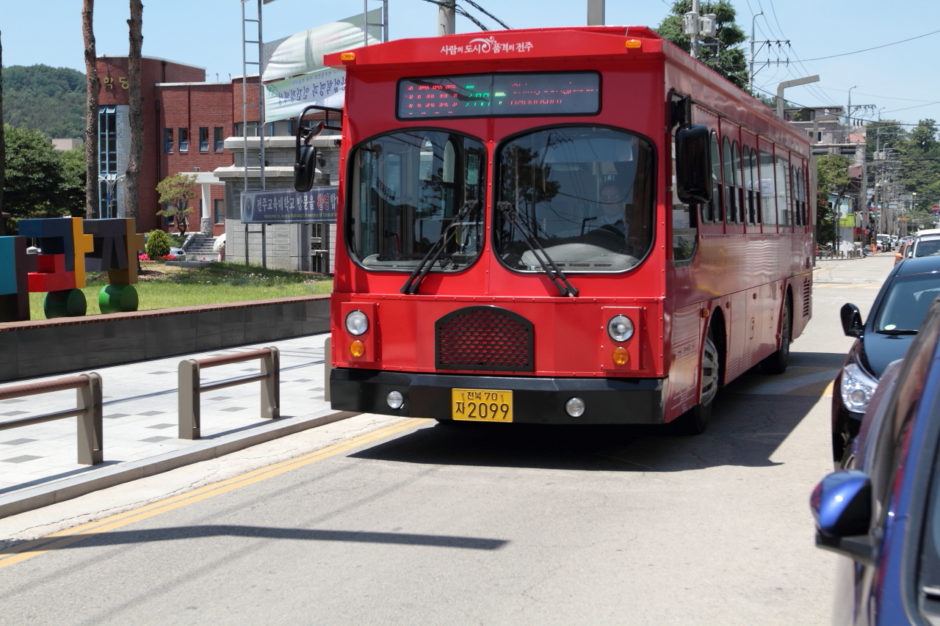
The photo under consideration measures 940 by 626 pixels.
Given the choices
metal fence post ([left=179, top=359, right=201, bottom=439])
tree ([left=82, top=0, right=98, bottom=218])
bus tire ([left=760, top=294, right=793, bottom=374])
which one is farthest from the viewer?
tree ([left=82, top=0, right=98, bottom=218])

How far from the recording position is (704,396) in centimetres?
1056

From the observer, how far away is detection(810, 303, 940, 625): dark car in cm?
275

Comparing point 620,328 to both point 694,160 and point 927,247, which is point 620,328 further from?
point 927,247

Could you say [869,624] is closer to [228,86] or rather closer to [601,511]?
[601,511]

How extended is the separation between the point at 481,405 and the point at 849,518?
602 cm

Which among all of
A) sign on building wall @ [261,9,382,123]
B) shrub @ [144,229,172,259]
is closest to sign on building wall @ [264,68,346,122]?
sign on building wall @ [261,9,382,123]

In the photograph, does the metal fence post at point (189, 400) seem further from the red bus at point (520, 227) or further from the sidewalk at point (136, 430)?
the red bus at point (520, 227)

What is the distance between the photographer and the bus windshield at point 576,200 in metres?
8.86

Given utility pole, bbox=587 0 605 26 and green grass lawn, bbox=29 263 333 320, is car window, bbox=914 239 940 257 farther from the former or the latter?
green grass lawn, bbox=29 263 333 320

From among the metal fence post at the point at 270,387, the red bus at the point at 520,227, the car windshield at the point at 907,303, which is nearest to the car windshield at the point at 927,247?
the car windshield at the point at 907,303

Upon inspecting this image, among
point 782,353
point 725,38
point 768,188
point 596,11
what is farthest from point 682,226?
point 725,38

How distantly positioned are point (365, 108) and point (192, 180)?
231 feet

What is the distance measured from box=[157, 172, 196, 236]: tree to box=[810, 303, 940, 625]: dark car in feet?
248

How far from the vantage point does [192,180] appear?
254 feet
